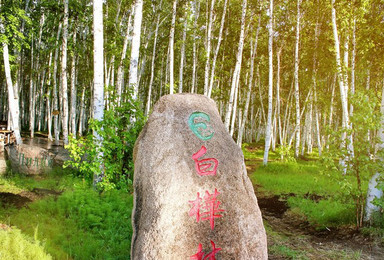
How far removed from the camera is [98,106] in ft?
22.1

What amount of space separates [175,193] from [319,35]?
1768 centimetres

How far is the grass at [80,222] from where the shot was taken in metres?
4.22

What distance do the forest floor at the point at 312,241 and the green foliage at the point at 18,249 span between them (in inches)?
143

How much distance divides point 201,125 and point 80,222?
9.82 ft

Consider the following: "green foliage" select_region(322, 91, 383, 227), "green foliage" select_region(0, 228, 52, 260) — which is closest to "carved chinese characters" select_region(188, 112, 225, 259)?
"green foliage" select_region(0, 228, 52, 260)

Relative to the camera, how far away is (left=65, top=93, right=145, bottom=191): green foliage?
6070 millimetres

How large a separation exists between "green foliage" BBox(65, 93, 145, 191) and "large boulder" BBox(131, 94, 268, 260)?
8.24 feet

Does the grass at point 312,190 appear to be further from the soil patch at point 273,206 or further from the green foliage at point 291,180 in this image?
the soil patch at point 273,206

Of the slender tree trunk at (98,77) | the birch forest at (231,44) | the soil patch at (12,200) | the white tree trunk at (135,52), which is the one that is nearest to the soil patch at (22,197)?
the soil patch at (12,200)

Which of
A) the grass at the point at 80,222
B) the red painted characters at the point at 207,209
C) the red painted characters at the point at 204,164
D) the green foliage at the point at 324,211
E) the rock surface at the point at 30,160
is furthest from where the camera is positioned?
the rock surface at the point at 30,160

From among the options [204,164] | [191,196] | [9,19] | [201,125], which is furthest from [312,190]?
[9,19]

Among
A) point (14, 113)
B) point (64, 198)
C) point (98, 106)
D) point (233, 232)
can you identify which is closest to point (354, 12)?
point (98, 106)

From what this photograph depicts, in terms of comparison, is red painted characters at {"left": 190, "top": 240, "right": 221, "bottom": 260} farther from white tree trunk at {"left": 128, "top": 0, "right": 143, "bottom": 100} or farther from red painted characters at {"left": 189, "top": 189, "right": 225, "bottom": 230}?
white tree trunk at {"left": 128, "top": 0, "right": 143, "bottom": 100}

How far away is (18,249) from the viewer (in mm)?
3549
